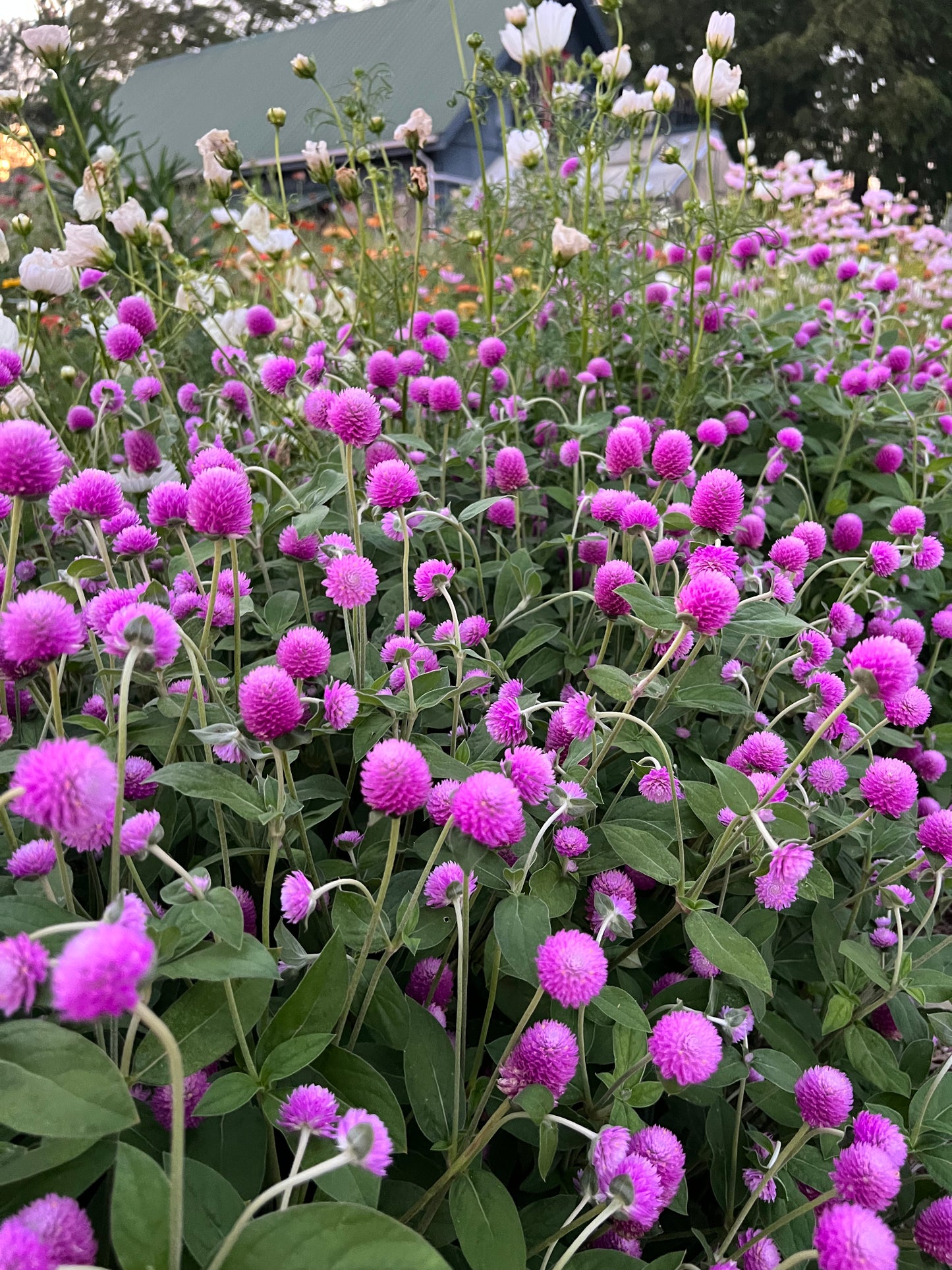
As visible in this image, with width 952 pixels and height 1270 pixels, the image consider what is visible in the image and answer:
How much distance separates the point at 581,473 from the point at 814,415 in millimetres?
889

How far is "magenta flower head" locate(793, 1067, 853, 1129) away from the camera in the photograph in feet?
2.27

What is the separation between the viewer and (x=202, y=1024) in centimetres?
64

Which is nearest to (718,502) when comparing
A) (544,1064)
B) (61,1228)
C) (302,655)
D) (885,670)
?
(885,670)

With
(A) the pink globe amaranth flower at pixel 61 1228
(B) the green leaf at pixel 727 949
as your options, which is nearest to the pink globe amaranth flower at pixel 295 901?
(A) the pink globe amaranth flower at pixel 61 1228

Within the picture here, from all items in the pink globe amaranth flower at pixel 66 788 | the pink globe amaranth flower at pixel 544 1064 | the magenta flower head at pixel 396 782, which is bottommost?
the pink globe amaranth flower at pixel 544 1064

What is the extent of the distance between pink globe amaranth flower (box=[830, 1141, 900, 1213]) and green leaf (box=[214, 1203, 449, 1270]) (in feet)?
1.28

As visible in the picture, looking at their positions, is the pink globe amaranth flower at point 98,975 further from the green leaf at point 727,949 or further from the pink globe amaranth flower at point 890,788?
the pink globe amaranth flower at point 890,788

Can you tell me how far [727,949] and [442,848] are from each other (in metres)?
0.31

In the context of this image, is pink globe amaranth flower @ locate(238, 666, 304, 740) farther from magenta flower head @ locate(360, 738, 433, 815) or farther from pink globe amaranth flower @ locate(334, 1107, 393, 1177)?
pink globe amaranth flower @ locate(334, 1107, 393, 1177)

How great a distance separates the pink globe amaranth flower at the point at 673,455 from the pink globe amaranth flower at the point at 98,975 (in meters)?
1.01

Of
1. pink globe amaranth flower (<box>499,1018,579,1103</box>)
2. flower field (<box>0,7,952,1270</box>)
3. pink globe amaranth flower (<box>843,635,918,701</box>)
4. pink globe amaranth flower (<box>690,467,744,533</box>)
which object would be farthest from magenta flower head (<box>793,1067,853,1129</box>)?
pink globe amaranth flower (<box>690,467,744,533</box>)

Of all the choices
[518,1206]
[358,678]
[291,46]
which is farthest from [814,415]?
[291,46]

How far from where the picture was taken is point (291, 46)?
17469 millimetres

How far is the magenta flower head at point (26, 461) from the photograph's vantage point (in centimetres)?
62
